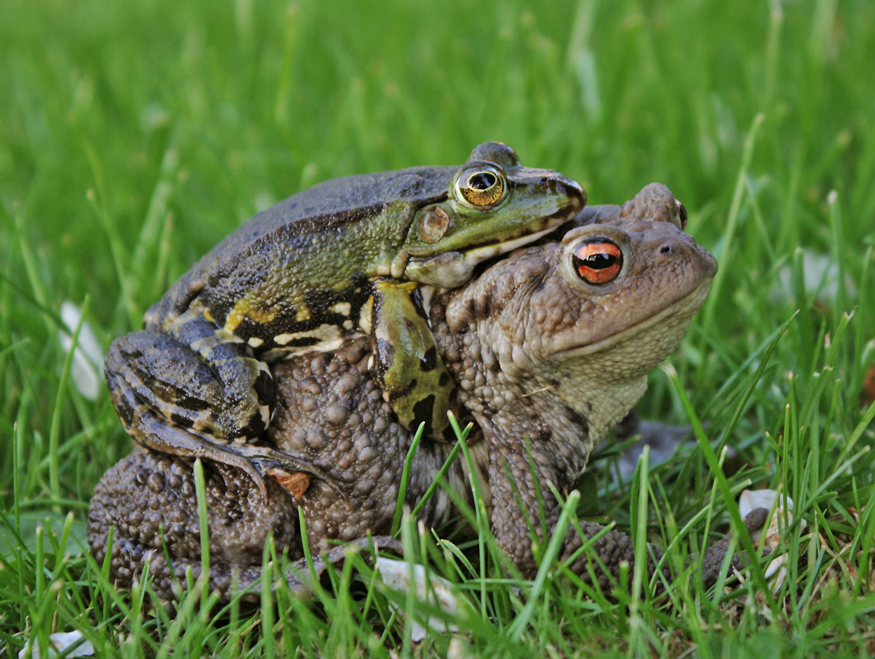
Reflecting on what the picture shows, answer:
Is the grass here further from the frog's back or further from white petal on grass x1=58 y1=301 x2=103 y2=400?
the frog's back

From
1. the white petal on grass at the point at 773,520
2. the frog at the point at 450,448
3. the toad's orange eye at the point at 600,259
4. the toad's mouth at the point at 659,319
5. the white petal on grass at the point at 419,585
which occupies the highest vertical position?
the toad's orange eye at the point at 600,259

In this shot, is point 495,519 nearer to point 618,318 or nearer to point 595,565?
point 595,565

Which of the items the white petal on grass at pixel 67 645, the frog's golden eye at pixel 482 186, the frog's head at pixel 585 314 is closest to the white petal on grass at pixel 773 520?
the frog's head at pixel 585 314

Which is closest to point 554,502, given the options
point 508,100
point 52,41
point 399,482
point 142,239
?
point 399,482

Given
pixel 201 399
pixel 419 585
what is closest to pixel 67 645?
pixel 201 399

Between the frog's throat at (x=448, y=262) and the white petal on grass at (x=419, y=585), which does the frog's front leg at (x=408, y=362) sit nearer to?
the frog's throat at (x=448, y=262)

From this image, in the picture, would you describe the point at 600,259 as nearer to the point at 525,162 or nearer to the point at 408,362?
the point at 408,362

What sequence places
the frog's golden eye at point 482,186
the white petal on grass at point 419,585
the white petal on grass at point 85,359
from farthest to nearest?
the white petal on grass at point 85,359 → the frog's golden eye at point 482,186 → the white petal on grass at point 419,585
